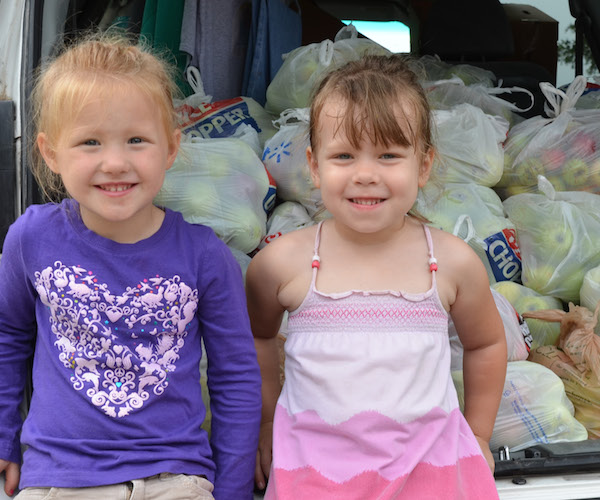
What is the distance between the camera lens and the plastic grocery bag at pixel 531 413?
188cm

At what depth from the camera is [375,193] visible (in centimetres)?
157

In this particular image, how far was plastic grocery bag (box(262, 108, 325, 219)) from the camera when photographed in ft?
8.21

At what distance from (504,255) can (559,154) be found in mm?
495

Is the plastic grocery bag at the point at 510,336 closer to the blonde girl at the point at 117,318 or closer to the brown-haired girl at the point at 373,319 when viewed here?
the brown-haired girl at the point at 373,319

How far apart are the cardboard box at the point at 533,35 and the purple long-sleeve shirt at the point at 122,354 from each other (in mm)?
2315

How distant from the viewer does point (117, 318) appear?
149 cm

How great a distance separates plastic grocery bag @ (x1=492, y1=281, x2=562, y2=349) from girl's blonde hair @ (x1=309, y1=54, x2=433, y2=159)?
0.88 metres

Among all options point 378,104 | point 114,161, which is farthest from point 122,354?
point 378,104

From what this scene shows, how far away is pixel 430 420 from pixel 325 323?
0.89 ft

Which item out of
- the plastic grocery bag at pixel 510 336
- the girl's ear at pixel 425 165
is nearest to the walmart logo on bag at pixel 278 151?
the plastic grocery bag at pixel 510 336

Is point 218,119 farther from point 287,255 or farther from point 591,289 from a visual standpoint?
point 591,289

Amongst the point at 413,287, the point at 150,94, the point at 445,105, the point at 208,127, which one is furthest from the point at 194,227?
the point at 445,105

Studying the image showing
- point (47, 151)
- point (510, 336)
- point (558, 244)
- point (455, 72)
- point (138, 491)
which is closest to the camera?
point (138, 491)

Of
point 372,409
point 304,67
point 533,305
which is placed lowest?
point 533,305
